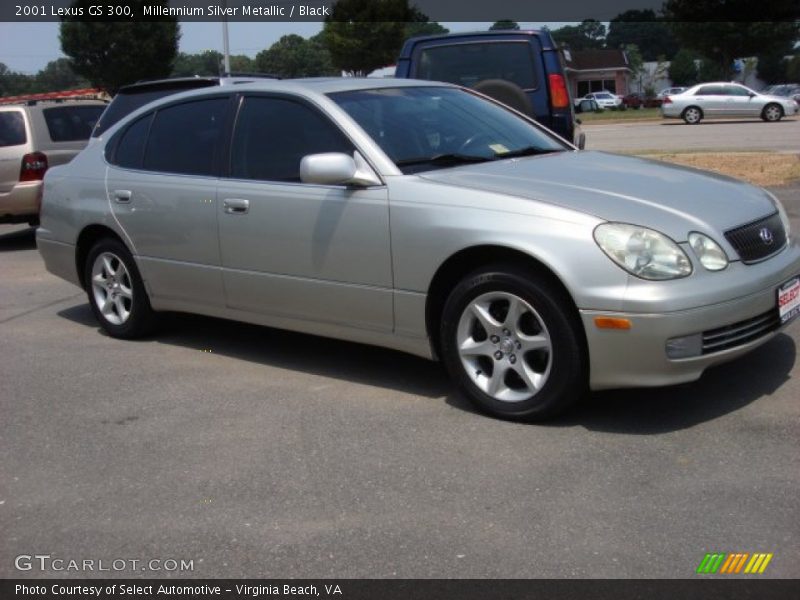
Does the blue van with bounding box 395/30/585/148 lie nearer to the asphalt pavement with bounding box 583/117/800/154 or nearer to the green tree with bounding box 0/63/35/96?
the asphalt pavement with bounding box 583/117/800/154

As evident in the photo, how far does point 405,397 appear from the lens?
5.15 m

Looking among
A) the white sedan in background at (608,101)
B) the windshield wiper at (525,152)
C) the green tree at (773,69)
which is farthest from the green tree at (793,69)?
the windshield wiper at (525,152)

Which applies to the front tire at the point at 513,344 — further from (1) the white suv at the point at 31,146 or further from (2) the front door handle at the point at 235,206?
(1) the white suv at the point at 31,146

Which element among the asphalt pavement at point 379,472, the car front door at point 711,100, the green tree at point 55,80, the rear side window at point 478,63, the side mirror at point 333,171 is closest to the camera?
the asphalt pavement at point 379,472

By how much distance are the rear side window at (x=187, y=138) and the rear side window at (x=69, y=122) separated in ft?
19.2

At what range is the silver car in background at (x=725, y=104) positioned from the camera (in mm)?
31344

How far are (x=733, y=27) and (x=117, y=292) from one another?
148 feet

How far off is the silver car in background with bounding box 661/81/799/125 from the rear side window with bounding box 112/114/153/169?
28.7m

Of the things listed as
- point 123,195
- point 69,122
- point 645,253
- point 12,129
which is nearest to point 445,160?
point 645,253

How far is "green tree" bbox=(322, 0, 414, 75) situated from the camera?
1814 inches

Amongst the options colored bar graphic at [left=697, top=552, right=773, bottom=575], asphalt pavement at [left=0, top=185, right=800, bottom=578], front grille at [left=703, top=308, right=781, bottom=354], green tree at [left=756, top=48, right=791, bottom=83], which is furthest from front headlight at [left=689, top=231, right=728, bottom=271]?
green tree at [left=756, top=48, right=791, bottom=83]

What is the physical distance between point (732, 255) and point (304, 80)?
9.20 ft

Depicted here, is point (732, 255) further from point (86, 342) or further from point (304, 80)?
point (86, 342)

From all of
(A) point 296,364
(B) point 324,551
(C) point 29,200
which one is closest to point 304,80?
(A) point 296,364
